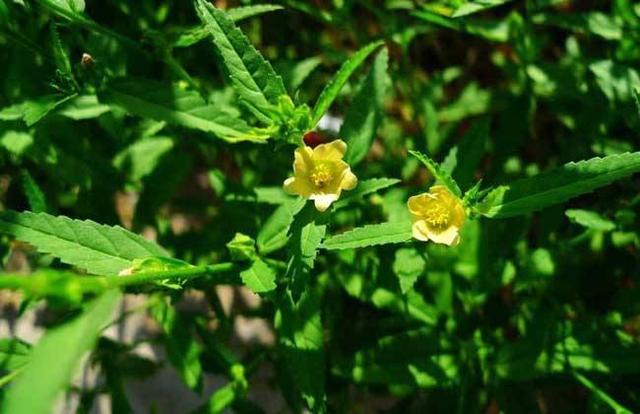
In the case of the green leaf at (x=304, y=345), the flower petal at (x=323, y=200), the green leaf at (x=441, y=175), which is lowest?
the green leaf at (x=304, y=345)

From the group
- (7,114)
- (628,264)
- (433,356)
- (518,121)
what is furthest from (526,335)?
(7,114)

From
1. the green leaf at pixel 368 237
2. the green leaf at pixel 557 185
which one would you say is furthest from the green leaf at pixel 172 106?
the green leaf at pixel 557 185

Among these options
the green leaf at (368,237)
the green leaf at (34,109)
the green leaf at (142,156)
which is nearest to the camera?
the green leaf at (368,237)

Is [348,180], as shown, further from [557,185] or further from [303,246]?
[557,185]

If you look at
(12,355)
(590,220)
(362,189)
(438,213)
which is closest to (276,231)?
(362,189)

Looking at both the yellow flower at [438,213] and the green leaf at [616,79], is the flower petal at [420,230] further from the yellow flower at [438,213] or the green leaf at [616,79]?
the green leaf at [616,79]

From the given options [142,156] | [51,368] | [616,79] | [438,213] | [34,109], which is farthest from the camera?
[142,156]
